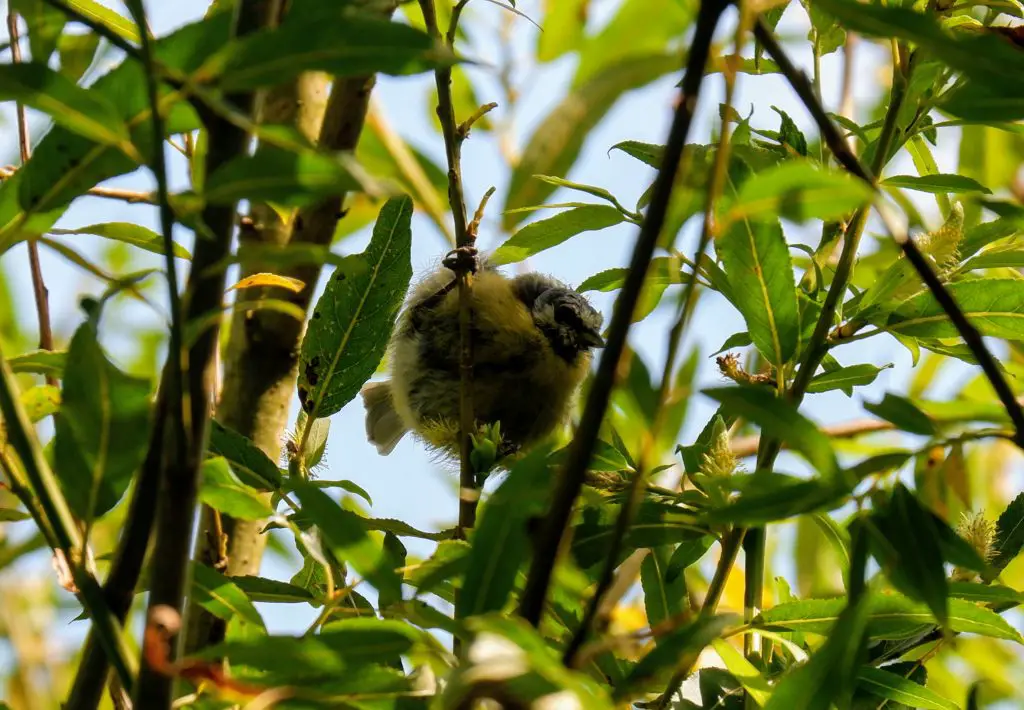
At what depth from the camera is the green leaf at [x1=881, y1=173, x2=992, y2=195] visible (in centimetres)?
133

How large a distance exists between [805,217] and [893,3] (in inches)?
26.7

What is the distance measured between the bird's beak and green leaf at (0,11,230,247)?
91.0 inches

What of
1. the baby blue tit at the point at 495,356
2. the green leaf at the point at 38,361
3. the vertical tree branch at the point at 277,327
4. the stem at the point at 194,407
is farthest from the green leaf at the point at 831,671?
the baby blue tit at the point at 495,356

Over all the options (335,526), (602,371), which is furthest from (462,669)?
(335,526)

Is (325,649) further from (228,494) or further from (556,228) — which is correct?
(556,228)

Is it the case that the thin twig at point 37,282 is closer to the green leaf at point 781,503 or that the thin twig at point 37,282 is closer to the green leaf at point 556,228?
the green leaf at point 556,228

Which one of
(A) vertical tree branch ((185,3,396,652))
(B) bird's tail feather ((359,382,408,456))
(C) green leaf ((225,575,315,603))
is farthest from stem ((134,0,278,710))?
(B) bird's tail feather ((359,382,408,456))

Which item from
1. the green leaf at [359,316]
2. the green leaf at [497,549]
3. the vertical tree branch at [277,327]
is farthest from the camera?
the vertical tree branch at [277,327]

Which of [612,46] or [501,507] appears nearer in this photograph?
[501,507]

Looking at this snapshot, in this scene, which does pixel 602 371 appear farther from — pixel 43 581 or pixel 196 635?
pixel 43 581

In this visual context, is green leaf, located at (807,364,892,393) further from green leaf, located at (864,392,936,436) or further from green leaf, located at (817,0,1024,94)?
green leaf, located at (817,0,1024,94)

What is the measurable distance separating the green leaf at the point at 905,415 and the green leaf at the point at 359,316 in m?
0.77

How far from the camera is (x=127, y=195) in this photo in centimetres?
189

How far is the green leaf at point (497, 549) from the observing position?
3.06 feet
